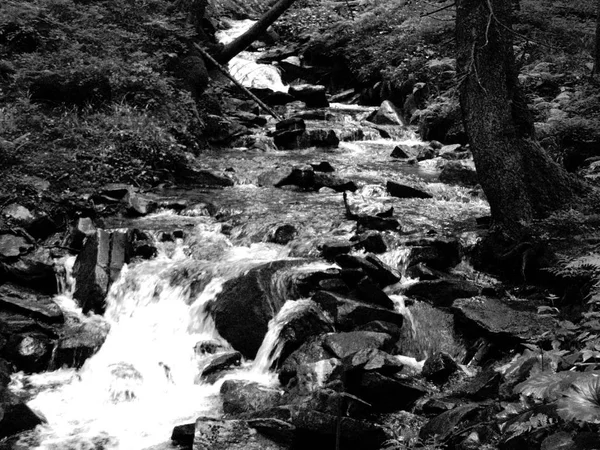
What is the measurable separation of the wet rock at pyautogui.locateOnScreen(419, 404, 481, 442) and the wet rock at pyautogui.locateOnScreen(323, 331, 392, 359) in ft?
4.28

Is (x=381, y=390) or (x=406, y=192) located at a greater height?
(x=406, y=192)

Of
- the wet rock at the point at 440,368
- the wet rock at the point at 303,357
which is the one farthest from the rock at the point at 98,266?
the wet rock at the point at 440,368

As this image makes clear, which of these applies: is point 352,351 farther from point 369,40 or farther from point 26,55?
point 369,40

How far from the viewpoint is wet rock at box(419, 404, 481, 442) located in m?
4.39

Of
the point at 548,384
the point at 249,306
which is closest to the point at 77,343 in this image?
the point at 249,306

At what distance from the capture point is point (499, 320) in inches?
247

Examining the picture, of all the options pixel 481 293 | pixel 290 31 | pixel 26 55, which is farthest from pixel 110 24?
pixel 290 31

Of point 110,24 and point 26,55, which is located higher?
point 110,24

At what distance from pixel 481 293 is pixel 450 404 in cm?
247

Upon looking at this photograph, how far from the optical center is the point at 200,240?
9.04 metres

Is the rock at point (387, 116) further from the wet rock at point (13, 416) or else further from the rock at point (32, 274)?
the wet rock at point (13, 416)

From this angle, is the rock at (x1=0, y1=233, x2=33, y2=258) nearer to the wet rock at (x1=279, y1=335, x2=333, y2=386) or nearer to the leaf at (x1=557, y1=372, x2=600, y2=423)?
the wet rock at (x1=279, y1=335, x2=333, y2=386)

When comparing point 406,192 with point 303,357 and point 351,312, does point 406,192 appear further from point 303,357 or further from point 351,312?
point 303,357

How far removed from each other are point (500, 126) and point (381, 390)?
4093mm
